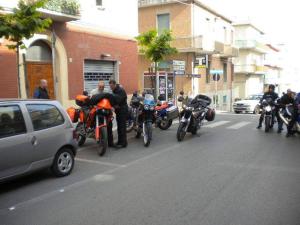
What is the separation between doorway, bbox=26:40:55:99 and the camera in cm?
1367

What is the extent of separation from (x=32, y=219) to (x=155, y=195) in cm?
184

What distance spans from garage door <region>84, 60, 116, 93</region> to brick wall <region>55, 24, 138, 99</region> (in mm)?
340

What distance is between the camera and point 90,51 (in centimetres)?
1619

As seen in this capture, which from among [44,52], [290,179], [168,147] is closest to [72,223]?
[290,179]

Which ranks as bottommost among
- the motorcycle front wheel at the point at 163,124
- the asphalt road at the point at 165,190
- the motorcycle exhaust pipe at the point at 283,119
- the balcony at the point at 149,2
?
the asphalt road at the point at 165,190

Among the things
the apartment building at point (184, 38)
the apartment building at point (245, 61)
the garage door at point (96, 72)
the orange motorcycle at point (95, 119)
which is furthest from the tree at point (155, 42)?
the apartment building at point (245, 61)

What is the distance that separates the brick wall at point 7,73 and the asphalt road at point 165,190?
4.67 m

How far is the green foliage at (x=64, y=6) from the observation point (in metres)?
13.1

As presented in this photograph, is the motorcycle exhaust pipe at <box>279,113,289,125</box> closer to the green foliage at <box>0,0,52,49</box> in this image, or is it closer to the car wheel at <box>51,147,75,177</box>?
the car wheel at <box>51,147,75,177</box>

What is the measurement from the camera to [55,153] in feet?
21.4

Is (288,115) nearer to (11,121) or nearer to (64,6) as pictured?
(64,6)

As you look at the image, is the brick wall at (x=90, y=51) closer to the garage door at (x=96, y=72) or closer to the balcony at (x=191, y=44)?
the garage door at (x=96, y=72)

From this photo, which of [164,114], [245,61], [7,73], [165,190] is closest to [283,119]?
[164,114]

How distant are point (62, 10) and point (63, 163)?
27.6 feet
